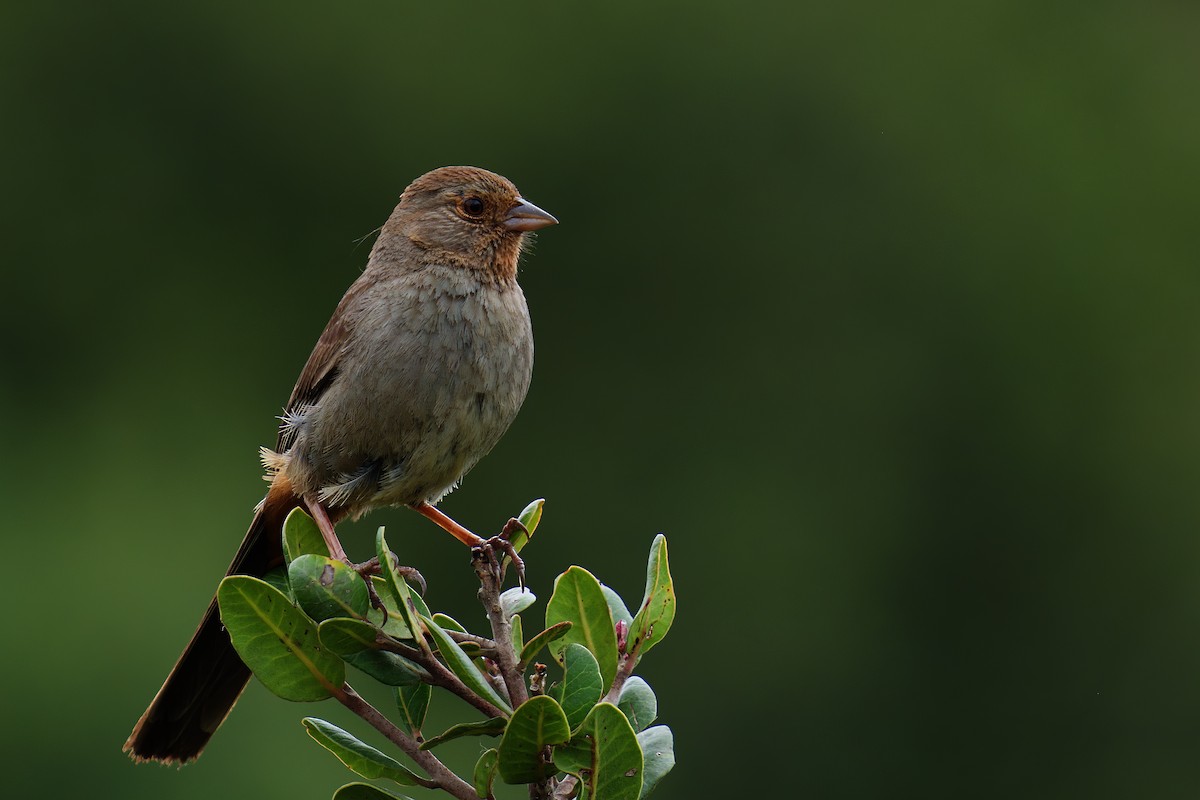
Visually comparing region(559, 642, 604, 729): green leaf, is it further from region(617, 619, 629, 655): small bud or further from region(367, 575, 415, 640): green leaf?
region(367, 575, 415, 640): green leaf

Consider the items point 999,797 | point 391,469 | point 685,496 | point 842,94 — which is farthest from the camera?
point 842,94

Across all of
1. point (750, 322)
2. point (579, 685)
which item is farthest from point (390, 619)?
point (750, 322)

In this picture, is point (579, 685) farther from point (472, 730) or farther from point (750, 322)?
point (750, 322)

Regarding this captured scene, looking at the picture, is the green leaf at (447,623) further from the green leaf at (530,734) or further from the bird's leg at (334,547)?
the green leaf at (530,734)

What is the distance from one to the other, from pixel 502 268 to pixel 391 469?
816 mm

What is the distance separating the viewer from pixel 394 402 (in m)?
4.76

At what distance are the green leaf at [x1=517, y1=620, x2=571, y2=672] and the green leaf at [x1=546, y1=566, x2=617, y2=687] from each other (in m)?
0.12

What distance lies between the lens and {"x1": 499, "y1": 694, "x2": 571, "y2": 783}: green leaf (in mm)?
2998

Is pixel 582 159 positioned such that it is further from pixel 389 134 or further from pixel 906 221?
pixel 906 221

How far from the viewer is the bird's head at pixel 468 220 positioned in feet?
17.1

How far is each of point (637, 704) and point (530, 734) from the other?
413mm

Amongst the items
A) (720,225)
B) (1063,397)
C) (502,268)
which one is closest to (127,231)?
(720,225)

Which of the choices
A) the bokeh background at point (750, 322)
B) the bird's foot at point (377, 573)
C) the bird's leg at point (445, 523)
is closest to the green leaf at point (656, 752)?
the bird's foot at point (377, 573)

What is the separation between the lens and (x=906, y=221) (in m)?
20.4
